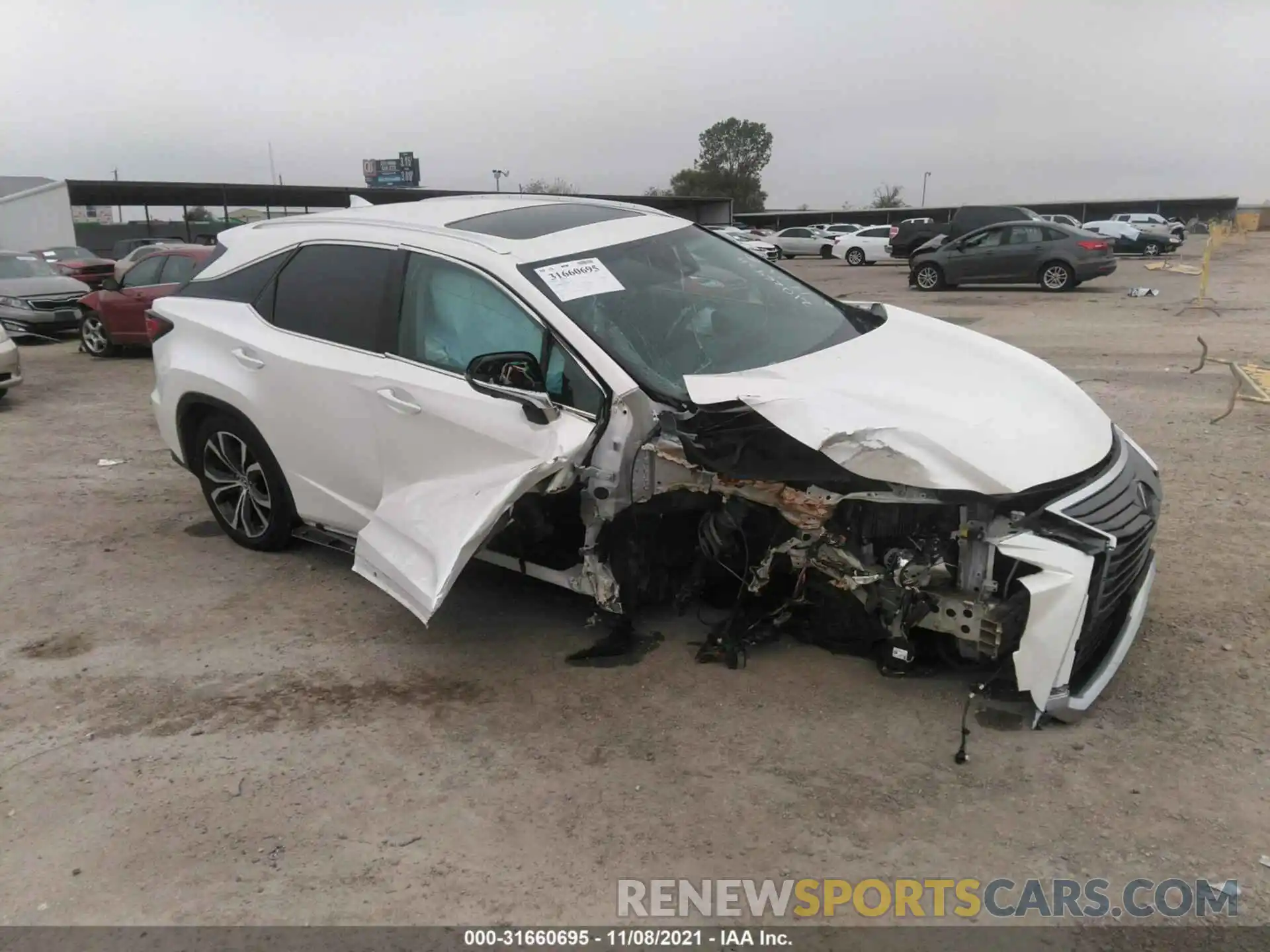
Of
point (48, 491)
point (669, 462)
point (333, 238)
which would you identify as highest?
point (333, 238)

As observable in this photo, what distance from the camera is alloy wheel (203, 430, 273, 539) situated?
4953mm

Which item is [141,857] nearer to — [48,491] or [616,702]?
[616,702]

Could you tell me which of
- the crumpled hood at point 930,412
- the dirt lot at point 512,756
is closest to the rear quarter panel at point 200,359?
the dirt lot at point 512,756

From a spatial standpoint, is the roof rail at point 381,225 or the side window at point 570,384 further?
the roof rail at point 381,225

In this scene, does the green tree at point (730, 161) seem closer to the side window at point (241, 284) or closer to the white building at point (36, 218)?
the white building at point (36, 218)

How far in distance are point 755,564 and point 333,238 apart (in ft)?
9.06

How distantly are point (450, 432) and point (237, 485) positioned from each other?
6.52 ft

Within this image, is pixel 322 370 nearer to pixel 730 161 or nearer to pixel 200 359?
pixel 200 359

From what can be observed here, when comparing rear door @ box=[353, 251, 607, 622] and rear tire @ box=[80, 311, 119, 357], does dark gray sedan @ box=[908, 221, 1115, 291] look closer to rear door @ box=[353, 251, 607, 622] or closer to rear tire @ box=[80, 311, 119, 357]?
rear tire @ box=[80, 311, 119, 357]

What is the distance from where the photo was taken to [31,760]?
334 cm

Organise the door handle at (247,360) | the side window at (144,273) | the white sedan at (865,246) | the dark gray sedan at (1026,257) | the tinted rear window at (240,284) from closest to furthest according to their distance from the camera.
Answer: the door handle at (247,360) < the tinted rear window at (240,284) < the side window at (144,273) < the dark gray sedan at (1026,257) < the white sedan at (865,246)

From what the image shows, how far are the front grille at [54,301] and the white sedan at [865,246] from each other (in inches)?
1045

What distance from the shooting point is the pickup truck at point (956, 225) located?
27.5 meters

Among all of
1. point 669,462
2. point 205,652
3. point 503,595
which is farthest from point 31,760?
point 669,462
